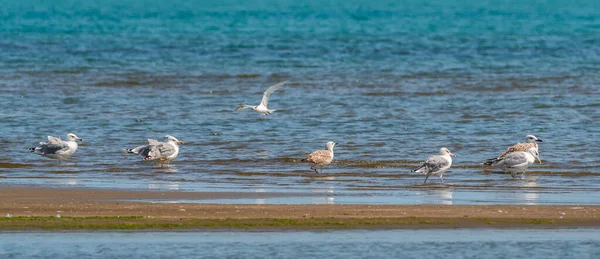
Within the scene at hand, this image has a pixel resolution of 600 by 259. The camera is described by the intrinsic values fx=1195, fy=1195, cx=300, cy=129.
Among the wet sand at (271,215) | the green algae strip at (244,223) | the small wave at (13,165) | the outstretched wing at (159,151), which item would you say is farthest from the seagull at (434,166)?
the small wave at (13,165)

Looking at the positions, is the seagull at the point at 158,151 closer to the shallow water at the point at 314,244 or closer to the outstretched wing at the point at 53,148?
the outstretched wing at the point at 53,148

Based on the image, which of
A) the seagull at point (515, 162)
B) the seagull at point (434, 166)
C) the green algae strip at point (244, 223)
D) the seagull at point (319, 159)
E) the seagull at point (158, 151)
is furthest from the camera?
the seagull at point (158, 151)

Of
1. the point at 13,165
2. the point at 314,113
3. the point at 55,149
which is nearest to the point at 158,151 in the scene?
the point at 55,149

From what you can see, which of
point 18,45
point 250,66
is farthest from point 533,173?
point 18,45

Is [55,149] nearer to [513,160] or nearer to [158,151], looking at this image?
[158,151]

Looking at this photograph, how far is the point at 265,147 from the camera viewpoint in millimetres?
18484

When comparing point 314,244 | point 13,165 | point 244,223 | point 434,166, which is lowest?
point 314,244

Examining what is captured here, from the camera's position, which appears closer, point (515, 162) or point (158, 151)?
point (515, 162)

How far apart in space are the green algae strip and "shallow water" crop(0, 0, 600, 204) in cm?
147

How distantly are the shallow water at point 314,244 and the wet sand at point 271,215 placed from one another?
27 cm

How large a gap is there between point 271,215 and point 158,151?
5.95 m

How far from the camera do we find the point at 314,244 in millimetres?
9805

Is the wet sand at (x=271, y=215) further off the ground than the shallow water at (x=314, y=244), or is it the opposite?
the wet sand at (x=271, y=215)

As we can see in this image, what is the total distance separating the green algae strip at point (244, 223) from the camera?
1045 cm
